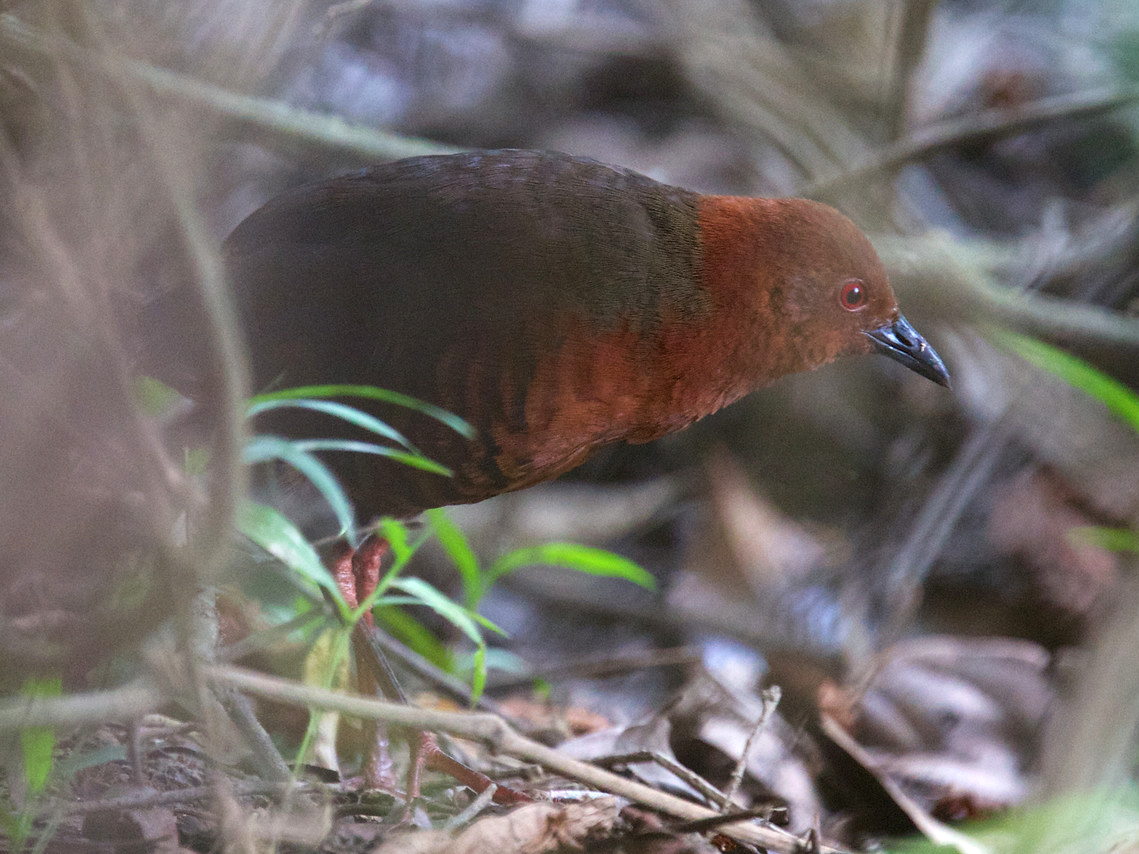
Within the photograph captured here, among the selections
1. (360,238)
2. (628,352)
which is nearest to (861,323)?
(628,352)

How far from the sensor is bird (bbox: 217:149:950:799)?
218 cm

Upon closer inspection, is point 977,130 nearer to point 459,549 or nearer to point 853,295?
point 853,295

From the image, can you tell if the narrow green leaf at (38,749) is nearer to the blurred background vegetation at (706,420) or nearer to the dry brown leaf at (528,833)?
the blurred background vegetation at (706,420)

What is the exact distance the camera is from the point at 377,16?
193 inches

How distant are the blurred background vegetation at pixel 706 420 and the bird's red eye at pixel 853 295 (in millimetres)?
572

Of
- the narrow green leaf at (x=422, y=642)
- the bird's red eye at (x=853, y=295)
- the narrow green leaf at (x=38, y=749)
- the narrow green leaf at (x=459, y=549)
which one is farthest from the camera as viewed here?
the narrow green leaf at (x=422, y=642)

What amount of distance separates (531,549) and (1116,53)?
335 cm

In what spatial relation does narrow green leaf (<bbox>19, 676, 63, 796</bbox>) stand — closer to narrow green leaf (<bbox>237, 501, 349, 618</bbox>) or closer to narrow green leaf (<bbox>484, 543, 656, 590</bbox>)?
narrow green leaf (<bbox>237, 501, 349, 618</bbox>)

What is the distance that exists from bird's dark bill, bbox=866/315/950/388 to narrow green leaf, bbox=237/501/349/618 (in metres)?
1.43

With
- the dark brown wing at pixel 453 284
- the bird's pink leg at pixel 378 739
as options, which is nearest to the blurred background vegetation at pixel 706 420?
the bird's pink leg at pixel 378 739

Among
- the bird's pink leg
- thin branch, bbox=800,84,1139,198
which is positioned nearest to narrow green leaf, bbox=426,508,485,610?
the bird's pink leg

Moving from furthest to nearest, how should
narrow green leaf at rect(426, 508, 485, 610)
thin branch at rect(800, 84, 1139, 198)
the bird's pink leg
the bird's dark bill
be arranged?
thin branch at rect(800, 84, 1139, 198) < the bird's dark bill < narrow green leaf at rect(426, 508, 485, 610) < the bird's pink leg

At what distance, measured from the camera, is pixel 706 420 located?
4.50 m

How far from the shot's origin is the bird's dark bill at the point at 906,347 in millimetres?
2580
